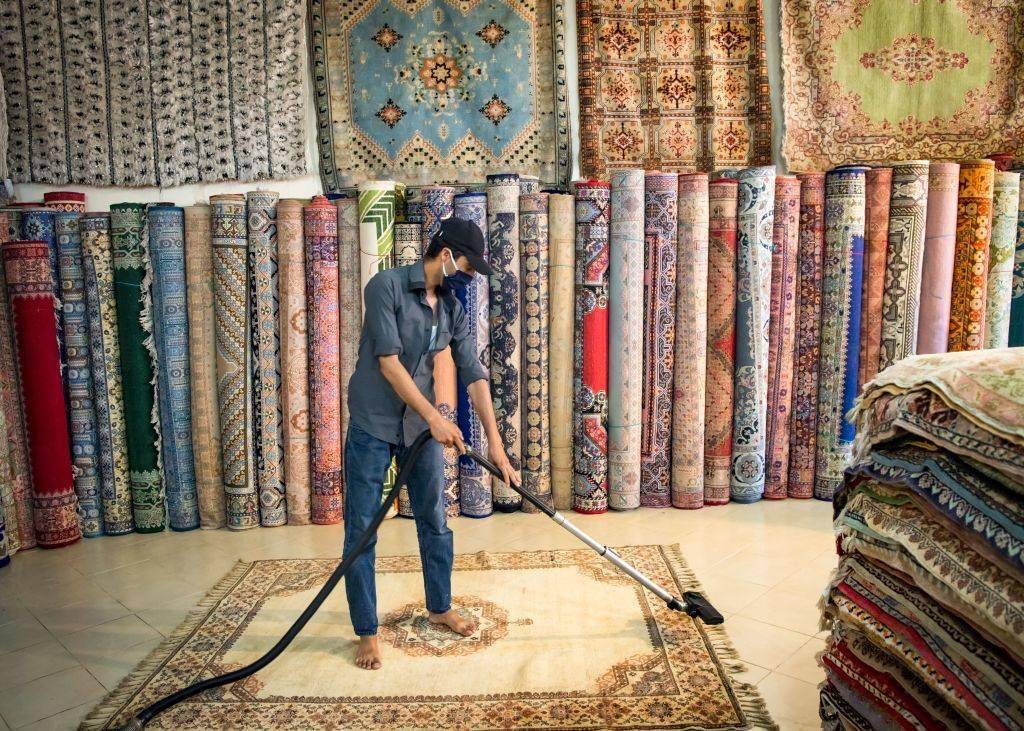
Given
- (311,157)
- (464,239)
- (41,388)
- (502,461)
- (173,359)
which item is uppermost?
(311,157)

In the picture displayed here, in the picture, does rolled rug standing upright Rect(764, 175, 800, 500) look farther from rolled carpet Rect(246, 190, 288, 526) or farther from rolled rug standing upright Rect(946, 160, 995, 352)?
rolled carpet Rect(246, 190, 288, 526)

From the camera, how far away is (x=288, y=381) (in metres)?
4.64

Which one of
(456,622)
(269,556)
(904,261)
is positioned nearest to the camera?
(456,622)

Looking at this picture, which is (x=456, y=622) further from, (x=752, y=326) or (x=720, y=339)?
(x=752, y=326)

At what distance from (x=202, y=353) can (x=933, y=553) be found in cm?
396

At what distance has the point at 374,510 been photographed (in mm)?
3137

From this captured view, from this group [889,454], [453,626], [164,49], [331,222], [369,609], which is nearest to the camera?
[889,454]

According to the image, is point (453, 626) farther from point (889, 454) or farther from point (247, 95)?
point (247, 95)

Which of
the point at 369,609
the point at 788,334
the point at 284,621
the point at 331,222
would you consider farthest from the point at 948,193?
the point at 284,621

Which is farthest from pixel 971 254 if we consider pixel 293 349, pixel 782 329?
pixel 293 349

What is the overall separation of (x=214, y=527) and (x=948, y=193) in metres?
4.84

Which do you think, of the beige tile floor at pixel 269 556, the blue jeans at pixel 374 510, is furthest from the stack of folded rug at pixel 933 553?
the blue jeans at pixel 374 510

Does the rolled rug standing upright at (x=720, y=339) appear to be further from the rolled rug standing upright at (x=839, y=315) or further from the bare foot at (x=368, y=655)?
the bare foot at (x=368, y=655)

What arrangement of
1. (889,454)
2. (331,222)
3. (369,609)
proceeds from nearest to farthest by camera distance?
1. (889,454)
2. (369,609)
3. (331,222)
